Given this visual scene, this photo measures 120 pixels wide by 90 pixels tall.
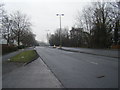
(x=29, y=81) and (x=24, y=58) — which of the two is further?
(x=24, y=58)

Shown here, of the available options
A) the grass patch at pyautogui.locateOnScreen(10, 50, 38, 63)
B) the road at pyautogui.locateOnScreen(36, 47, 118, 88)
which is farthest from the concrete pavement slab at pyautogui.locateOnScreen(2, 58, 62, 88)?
the grass patch at pyautogui.locateOnScreen(10, 50, 38, 63)

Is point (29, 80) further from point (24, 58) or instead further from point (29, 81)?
point (24, 58)

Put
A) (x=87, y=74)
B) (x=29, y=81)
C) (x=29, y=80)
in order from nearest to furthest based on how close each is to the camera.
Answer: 1. (x=29, y=81)
2. (x=29, y=80)
3. (x=87, y=74)

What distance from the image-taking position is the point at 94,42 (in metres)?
46.7

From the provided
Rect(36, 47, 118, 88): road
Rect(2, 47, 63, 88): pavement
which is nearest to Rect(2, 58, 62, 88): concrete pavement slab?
Rect(2, 47, 63, 88): pavement

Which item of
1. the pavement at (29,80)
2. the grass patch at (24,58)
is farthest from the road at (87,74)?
the grass patch at (24,58)

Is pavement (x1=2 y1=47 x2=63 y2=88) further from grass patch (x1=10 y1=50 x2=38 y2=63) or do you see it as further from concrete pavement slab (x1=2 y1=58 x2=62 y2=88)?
grass patch (x1=10 y1=50 x2=38 y2=63)

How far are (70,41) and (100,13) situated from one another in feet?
146

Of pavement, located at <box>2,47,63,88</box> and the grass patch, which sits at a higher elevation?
pavement, located at <box>2,47,63,88</box>

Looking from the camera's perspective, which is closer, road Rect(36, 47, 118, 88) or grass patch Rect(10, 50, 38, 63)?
road Rect(36, 47, 118, 88)

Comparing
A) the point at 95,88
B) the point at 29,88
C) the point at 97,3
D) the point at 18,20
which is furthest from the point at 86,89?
the point at 18,20

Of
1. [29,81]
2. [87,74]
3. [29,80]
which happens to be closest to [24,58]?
[87,74]

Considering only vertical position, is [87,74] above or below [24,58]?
above

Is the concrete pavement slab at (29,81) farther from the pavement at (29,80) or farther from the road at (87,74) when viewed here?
the road at (87,74)
